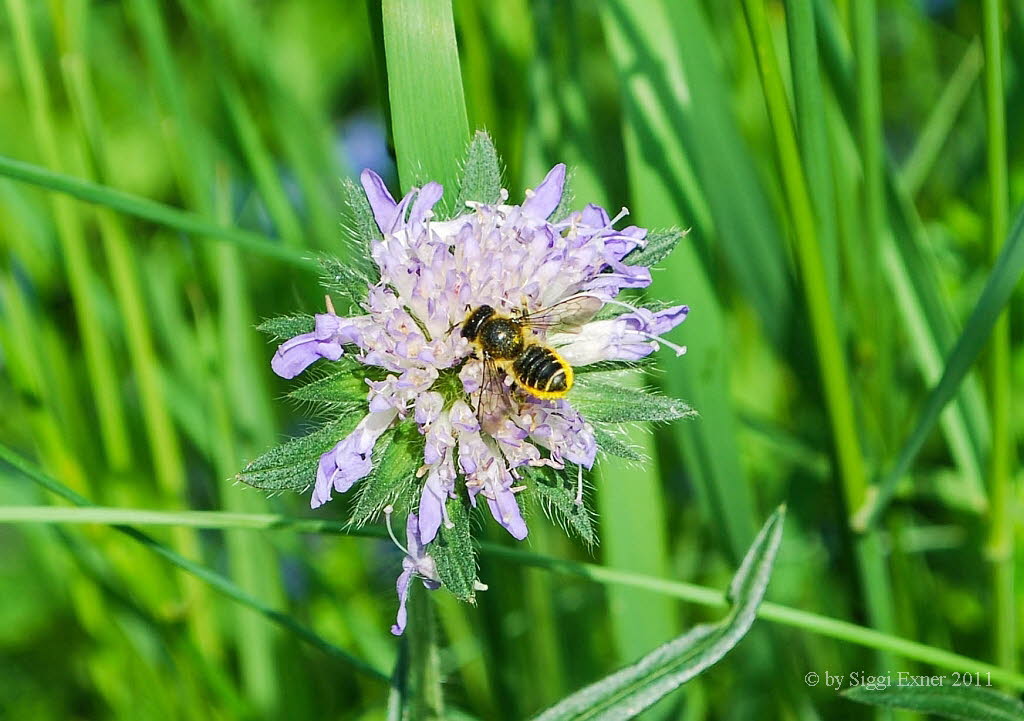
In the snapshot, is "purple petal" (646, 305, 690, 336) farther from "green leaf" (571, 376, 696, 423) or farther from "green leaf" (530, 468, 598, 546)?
"green leaf" (530, 468, 598, 546)

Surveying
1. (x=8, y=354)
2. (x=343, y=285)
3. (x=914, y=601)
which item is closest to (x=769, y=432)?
(x=914, y=601)

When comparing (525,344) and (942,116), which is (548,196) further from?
(942,116)

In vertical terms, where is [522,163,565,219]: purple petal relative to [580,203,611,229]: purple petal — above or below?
above

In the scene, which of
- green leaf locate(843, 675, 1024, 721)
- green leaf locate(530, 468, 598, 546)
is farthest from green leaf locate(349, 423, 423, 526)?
green leaf locate(843, 675, 1024, 721)

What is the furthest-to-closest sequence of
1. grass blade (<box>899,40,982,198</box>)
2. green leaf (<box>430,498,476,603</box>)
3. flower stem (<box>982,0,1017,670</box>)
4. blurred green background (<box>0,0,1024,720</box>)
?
1. grass blade (<box>899,40,982,198</box>)
2. blurred green background (<box>0,0,1024,720</box>)
3. flower stem (<box>982,0,1017,670</box>)
4. green leaf (<box>430,498,476,603</box>)

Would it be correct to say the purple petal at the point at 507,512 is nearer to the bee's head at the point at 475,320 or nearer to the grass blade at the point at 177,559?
the bee's head at the point at 475,320

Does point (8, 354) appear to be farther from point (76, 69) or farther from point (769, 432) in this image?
point (769, 432)

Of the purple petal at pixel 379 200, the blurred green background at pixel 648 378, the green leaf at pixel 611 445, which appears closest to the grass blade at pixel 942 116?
the blurred green background at pixel 648 378
